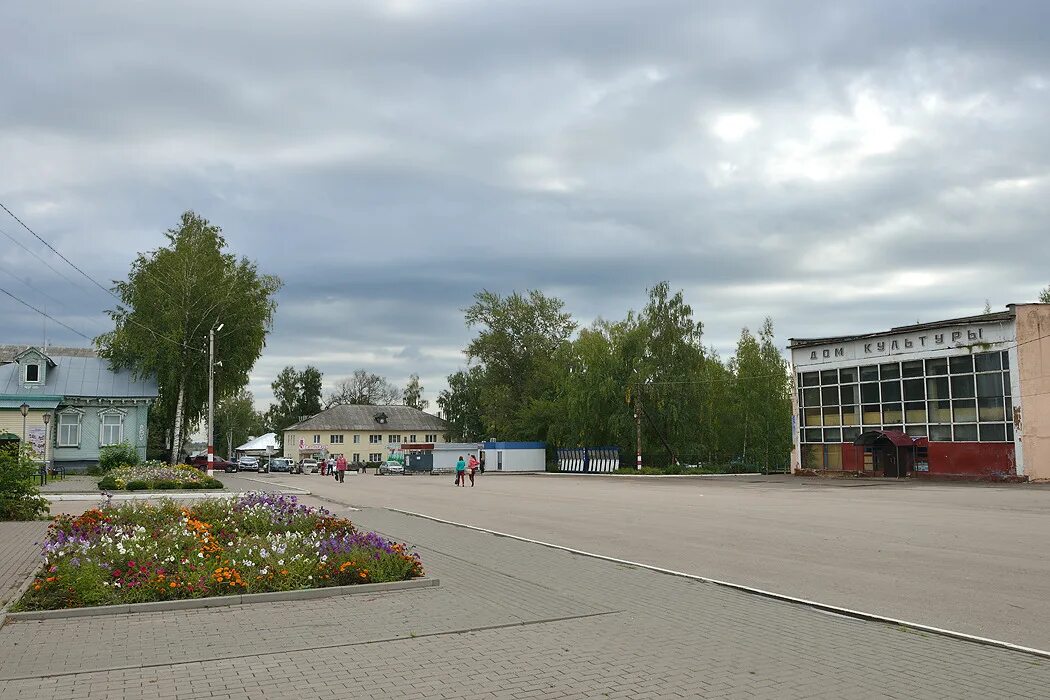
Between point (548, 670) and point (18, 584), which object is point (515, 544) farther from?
point (548, 670)

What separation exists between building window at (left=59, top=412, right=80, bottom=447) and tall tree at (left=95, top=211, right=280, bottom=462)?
4.48 metres

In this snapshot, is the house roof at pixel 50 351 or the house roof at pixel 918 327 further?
the house roof at pixel 50 351

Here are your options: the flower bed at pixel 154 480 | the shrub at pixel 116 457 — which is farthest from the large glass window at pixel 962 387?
the shrub at pixel 116 457

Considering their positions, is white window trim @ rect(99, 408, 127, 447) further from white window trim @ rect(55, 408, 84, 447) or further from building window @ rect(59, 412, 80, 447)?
building window @ rect(59, 412, 80, 447)

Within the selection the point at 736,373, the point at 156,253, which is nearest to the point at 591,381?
the point at 736,373

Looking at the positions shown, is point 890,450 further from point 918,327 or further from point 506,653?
point 506,653

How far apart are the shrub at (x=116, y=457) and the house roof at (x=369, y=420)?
2236 inches

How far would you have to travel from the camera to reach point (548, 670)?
21.4ft

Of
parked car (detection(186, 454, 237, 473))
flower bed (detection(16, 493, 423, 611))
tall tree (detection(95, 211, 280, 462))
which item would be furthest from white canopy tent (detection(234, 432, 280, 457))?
flower bed (detection(16, 493, 423, 611))

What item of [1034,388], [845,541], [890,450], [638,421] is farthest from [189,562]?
[638,421]

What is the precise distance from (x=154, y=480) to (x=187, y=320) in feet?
59.0

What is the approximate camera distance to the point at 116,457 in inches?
1711

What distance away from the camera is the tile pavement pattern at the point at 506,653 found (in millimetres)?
6031

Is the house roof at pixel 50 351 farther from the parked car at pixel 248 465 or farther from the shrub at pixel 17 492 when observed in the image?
the shrub at pixel 17 492
